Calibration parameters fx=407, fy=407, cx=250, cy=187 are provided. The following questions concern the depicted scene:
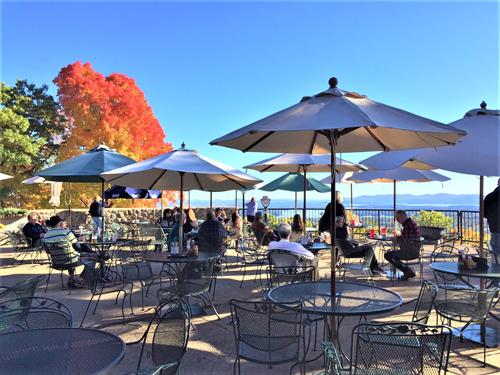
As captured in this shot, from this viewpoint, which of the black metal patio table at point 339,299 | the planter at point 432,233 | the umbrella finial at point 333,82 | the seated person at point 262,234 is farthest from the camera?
the planter at point 432,233

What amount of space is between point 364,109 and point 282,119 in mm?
605

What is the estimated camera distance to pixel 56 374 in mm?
2061

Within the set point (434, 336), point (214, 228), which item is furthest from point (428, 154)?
point (214, 228)

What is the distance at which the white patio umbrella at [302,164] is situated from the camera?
7609 mm

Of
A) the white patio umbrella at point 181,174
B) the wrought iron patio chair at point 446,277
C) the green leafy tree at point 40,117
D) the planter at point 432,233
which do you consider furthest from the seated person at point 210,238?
the green leafy tree at point 40,117

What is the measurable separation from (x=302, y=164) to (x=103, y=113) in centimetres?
1284

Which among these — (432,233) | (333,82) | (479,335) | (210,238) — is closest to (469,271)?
(479,335)

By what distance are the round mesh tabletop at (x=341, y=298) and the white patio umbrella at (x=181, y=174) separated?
6.53 feet

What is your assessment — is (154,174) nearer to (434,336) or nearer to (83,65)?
(434,336)

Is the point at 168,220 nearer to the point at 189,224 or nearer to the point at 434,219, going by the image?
the point at 189,224

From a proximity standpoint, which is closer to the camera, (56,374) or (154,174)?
(56,374)

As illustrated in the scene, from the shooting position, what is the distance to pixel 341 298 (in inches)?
134

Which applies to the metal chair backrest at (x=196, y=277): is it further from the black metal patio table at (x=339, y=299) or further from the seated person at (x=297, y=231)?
the seated person at (x=297, y=231)

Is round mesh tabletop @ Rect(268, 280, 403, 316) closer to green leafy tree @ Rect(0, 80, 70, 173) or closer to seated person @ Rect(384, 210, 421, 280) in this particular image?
seated person @ Rect(384, 210, 421, 280)
